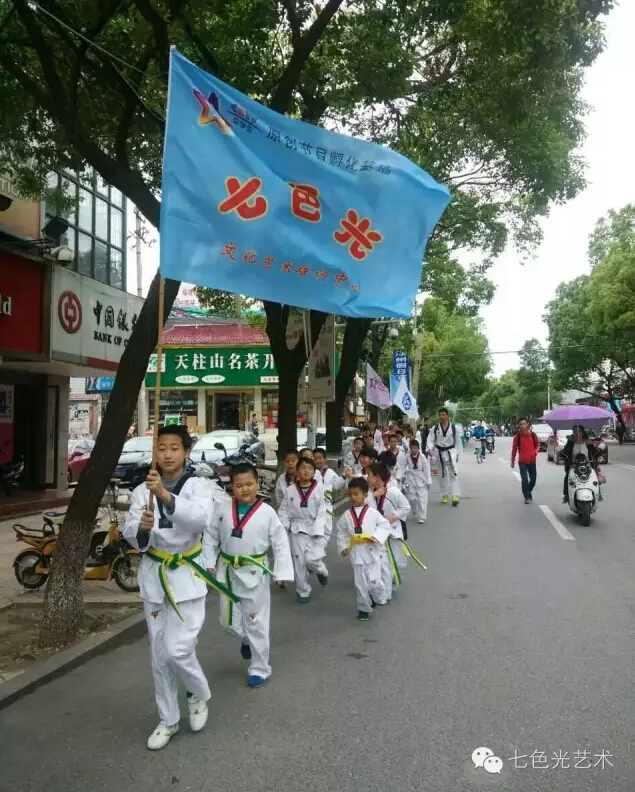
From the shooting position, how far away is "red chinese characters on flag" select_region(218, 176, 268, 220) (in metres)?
4.77

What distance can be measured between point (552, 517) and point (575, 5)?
8.09 metres

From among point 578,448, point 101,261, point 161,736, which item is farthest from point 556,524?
point 101,261

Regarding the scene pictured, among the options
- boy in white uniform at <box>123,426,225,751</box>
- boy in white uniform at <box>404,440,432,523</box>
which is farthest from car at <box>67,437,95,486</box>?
boy in white uniform at <box>123,426,225,751</box>

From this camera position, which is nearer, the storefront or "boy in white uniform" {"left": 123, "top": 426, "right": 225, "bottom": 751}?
"boy in white uniform" {"left": 123, "top": 426, "right": 225, "bottom": 751}

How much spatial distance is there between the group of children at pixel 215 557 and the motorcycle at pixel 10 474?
8.43 m

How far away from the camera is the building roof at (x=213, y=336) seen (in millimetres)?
33188

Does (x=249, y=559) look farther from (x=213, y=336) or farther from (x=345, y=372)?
(x=213, y=336)

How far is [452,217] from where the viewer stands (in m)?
17.5

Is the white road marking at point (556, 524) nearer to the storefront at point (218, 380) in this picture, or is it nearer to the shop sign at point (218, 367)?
the storefront at point (218, 380)

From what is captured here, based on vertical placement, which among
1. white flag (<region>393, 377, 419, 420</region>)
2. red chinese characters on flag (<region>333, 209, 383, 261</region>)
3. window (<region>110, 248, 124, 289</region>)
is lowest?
white flag (<region>393, 377, 419, 420</region>)

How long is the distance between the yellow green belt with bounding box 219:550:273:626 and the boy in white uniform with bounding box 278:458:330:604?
7.56ft

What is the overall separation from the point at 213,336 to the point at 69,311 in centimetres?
2172

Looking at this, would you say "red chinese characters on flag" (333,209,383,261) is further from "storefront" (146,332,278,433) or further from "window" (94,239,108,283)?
"storefront" (146,332,278,433)

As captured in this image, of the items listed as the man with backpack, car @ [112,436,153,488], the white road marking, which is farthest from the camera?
car @ [112,436,153,488]
